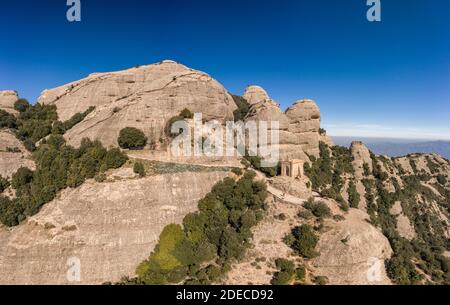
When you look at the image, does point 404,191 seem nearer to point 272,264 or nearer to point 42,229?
point 272,264

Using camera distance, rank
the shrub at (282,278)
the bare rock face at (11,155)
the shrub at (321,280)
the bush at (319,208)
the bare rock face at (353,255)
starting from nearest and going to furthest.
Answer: the shrub at (282,278) → the shrub at (321,280) → the bare rock face at (353,255) → the bush at (319,208) → the bare rock face at (11,155)

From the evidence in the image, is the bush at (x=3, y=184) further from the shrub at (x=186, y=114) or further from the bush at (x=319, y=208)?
the bush at (x=319, y=208)

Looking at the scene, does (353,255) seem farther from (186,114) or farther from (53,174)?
(53,174)

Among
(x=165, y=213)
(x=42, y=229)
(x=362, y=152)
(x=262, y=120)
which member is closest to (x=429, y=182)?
(x=362, y=152)

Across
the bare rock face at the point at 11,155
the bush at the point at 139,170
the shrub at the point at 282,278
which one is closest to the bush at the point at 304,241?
the shrub at the point at 282,278

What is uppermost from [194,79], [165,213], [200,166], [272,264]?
[194,79]

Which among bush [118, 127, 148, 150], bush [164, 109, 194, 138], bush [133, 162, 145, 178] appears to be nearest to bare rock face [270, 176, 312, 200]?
bush [164, 109, 194, 138]

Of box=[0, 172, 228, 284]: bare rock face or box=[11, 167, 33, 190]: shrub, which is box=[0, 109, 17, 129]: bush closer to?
box=[11, 167, 33, 190]: shrub

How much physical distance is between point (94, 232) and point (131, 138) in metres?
16.9

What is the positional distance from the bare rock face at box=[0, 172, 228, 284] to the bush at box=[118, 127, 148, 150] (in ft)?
31.1

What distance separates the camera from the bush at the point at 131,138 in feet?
152

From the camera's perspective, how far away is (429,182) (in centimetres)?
8862

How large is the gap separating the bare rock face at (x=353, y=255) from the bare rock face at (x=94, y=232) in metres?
18.6
